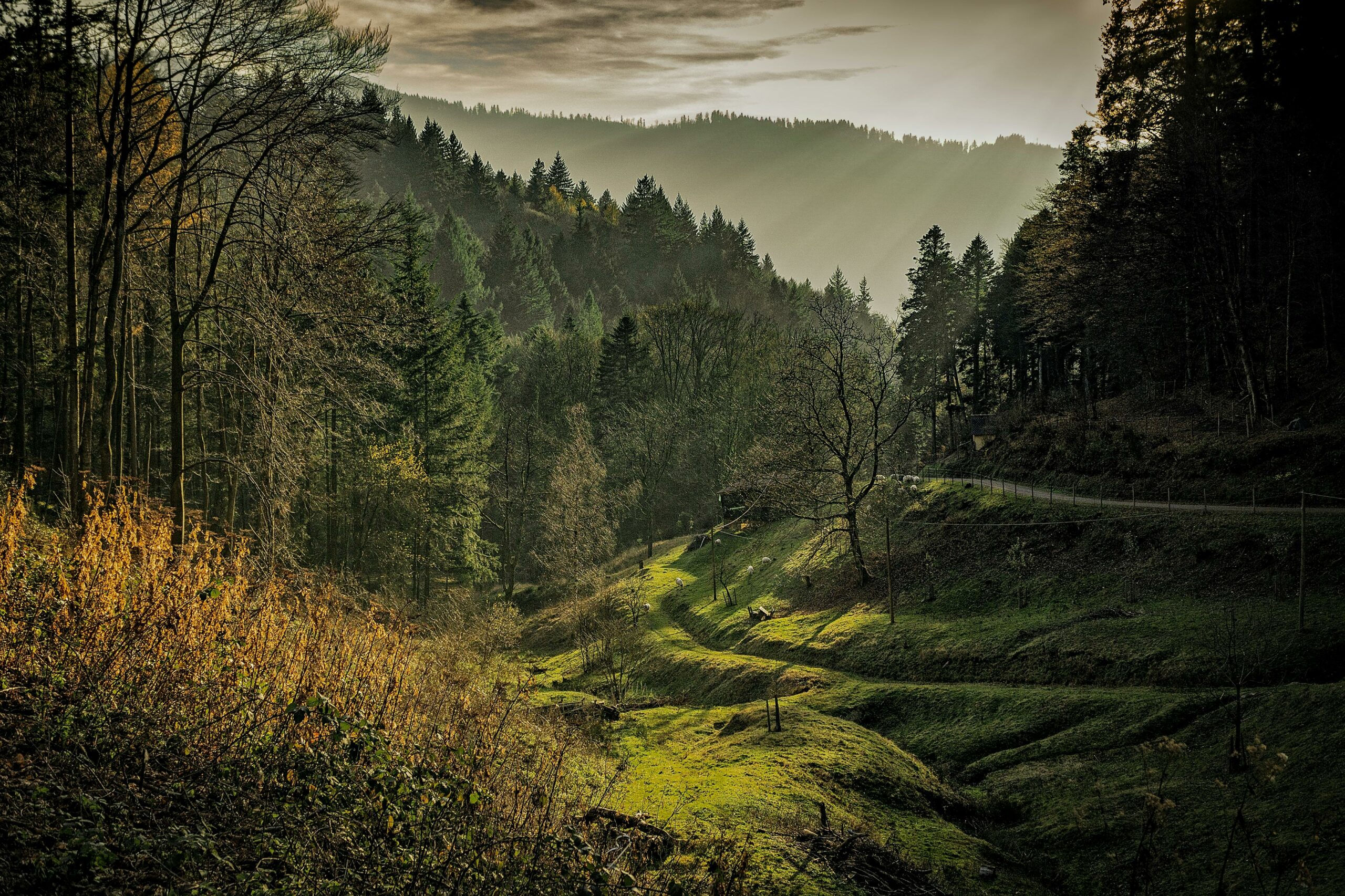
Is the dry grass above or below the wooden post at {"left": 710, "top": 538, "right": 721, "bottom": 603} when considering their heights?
above

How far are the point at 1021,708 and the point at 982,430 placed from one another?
2869cm

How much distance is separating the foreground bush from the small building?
39149mm

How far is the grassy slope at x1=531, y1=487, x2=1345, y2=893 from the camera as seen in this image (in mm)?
11547

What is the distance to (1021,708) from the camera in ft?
59.8

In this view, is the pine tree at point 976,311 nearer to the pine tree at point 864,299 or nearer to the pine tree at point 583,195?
the pine tree at point 864,299

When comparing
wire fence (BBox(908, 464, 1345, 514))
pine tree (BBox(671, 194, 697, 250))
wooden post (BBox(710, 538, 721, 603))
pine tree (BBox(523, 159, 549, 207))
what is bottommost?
wooden post (BBox(710, 538, 721, 603))

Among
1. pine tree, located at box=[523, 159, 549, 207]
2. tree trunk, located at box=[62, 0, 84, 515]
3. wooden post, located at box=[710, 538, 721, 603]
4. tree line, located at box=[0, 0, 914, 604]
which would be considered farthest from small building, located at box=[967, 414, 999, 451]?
pine tree, located at box=[523, 159, 549, 207]

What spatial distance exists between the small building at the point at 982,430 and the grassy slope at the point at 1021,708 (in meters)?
10.3

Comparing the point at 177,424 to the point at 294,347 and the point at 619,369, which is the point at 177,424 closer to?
the point at 294,347

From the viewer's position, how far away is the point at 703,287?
9319 cm

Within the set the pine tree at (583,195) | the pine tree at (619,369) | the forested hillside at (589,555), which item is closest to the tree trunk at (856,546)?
the forested hillside at (589,555)

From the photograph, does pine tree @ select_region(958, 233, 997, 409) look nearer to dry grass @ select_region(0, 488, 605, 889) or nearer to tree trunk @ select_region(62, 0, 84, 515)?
tree trunk @ select_region(62, 0, 84, 515)

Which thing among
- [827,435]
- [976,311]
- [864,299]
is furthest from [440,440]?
[864,299]

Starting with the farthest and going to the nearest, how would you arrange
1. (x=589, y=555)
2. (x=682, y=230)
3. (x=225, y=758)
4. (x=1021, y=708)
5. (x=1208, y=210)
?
(x=682, y=230) < (x=589, y=555) < (x=1208, y=210) < (x=1021, y=708) < (x=225, y=758)
